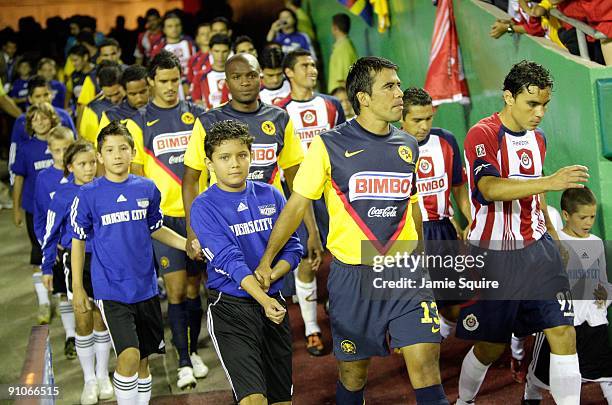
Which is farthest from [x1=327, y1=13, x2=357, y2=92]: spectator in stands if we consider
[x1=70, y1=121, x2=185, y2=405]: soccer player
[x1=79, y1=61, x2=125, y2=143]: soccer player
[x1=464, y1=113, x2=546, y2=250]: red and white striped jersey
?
[x1=464, y1=113, x2=546, y2=250]: red and white striped jersey

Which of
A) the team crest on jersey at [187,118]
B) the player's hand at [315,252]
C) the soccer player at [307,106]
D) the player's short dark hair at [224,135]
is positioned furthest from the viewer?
the soccer player at [307,106]

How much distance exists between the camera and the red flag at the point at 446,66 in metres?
9.33

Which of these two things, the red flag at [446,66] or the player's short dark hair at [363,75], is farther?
the red flag at [446,66]

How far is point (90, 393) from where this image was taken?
7.05 metres

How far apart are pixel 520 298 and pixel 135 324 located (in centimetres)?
241

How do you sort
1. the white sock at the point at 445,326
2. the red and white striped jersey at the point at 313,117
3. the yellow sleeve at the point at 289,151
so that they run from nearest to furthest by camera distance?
the yellow sleeve at the point at 289,151, the white sock at the point at 445,326, the red and white striped jersey at the point at 313,117

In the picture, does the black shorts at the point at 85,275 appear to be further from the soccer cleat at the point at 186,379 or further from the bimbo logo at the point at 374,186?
the bimbo logo at the point at 374,186

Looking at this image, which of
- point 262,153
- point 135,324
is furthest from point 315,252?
point 135,324

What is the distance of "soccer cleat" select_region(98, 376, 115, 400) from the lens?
7.07 metres

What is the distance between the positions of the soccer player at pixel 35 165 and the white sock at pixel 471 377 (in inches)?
171

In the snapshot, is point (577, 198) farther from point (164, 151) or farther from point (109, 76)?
point (109, 76)

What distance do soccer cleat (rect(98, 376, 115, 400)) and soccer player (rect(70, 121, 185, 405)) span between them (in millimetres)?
907

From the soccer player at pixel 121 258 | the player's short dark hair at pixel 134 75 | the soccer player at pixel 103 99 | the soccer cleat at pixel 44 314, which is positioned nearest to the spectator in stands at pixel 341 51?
the soccer player at pixel 103 99

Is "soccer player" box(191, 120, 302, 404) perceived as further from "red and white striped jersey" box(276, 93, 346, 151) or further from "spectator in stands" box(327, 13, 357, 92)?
"spectator in stands" box(327, 13, 357, 92)
